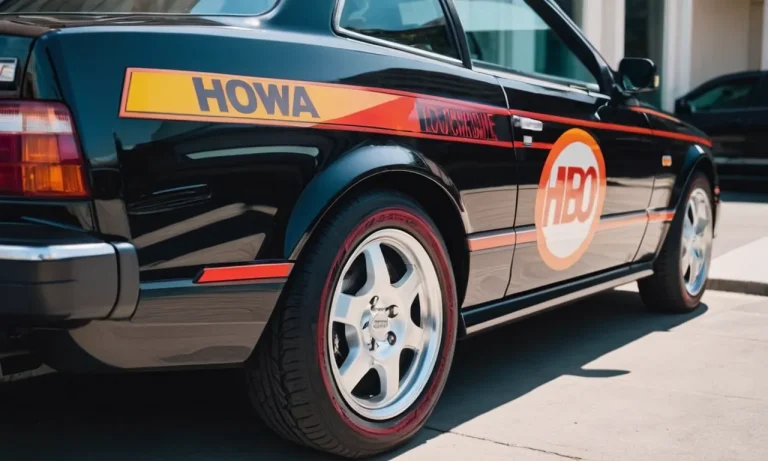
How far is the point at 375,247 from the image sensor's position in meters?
3.03

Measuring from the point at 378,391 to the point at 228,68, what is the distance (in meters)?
1.16

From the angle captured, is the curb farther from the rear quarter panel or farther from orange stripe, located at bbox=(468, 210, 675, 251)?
the rear quarter panel

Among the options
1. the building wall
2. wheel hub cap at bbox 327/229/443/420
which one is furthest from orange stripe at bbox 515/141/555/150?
the building wall

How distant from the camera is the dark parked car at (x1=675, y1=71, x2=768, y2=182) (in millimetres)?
12414

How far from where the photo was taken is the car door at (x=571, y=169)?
3697 millimetres

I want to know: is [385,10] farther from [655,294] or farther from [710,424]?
[655,294]

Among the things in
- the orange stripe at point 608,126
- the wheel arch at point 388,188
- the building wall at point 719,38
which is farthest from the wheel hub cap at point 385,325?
the building wall at point 719,38

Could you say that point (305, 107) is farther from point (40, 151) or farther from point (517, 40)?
point (517, 40)

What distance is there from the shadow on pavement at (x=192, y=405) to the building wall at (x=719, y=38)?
15843mm

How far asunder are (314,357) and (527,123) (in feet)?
4.53

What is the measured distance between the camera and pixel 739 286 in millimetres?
6117

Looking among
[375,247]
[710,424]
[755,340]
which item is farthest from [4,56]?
[755,340]

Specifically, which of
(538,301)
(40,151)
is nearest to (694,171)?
(538,301)

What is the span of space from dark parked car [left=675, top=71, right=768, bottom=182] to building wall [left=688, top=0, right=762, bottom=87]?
6.51m
